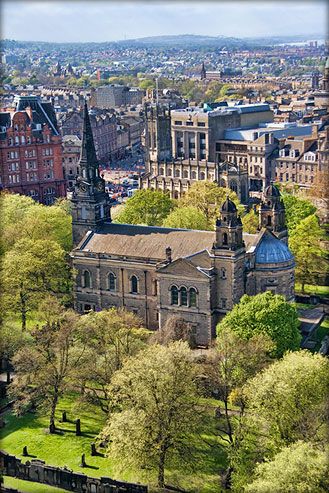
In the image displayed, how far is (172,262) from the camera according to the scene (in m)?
58.2

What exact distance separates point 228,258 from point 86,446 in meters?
17.7

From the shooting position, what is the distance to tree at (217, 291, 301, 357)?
51312 millimetres

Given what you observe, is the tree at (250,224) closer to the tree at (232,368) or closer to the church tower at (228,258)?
the church tower at (228,258)

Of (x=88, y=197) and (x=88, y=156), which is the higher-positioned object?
(x=88, y=156)

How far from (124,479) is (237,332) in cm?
1326

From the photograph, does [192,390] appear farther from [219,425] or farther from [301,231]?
[301,231]

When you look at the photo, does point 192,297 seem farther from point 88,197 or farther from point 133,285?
point 88,197

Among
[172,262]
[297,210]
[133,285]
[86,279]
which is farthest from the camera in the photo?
[297,210]

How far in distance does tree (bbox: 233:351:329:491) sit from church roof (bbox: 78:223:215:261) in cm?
1967

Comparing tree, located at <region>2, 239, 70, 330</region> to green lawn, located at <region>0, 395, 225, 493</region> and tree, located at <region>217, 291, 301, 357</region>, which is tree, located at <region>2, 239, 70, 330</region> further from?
tree, located at <region>217, 291, 301, 357</region>

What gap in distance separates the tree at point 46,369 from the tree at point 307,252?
26354 mm

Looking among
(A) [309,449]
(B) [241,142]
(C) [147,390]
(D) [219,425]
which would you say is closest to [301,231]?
(D) [219,425]

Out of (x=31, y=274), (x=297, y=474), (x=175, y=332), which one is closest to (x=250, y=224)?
(x=175, y=332)

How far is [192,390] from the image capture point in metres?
43.1
